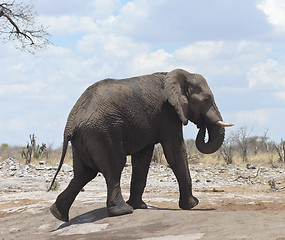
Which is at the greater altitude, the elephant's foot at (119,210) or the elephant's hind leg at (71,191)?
the elephant's hind leg at (71,191)

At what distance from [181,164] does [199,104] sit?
1149 mm

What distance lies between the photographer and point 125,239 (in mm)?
7281

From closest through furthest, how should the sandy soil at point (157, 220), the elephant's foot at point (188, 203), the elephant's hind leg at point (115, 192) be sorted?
the sandy soil at point (157, 220), the elephant's hind leg at point (115, 192), the elephant's foot at point (188, 203)

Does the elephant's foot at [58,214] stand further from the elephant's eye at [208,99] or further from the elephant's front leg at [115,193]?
the elephant's eye at [208,99]

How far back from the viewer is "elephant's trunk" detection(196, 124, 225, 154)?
31.9 feet

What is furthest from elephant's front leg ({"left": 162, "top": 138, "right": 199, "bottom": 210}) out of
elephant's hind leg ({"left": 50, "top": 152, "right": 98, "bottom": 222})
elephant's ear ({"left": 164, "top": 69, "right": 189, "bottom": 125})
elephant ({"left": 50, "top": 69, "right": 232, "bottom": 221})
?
elephant's hind leg ({"left": 50, "top": 152, "right": 98, "bottom": 222})

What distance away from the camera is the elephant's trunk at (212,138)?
9719mm

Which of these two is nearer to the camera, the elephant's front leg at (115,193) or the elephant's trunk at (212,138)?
the elephant's front leg at (115,193)

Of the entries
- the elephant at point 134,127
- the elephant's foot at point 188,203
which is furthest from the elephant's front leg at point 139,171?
the elephant's foot at point 188,203

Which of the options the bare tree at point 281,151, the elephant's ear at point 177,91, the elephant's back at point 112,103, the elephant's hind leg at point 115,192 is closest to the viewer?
the elephant's back at point 112,103

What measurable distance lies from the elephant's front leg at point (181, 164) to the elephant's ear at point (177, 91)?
19.0 inches

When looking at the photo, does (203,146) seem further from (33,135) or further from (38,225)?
(33,135)

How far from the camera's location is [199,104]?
31.2ft

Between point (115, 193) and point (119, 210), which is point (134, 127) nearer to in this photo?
point (115, 193)
